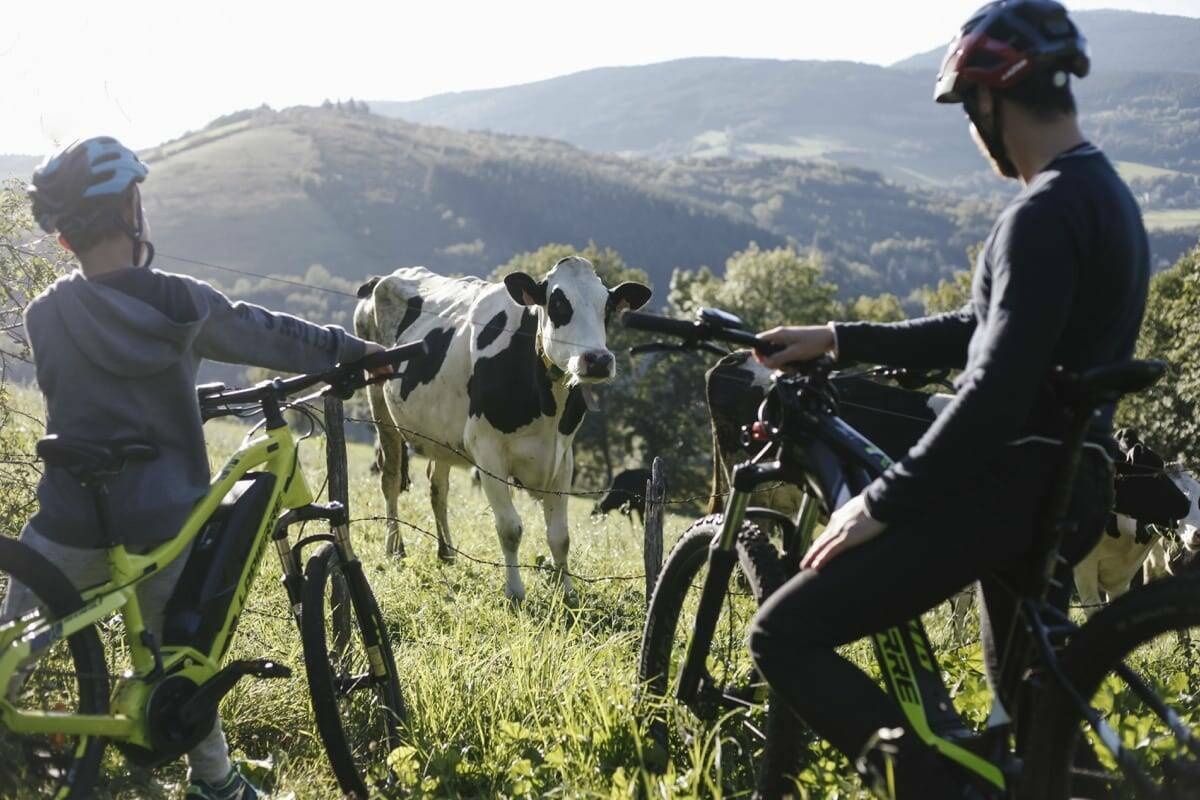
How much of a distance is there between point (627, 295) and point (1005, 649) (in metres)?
5.18

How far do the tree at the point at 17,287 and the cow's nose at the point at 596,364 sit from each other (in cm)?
327

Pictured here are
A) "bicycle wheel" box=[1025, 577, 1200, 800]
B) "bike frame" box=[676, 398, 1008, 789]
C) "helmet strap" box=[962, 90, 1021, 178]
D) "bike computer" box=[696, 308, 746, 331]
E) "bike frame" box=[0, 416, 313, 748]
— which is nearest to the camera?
"bicycle wheel" box=[1025, 577, 1200, 800]

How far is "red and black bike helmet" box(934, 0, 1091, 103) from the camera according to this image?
2.71 meters

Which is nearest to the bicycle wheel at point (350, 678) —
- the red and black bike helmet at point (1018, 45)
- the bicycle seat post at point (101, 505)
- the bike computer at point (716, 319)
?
the bicycle seat post at point (101, 505)

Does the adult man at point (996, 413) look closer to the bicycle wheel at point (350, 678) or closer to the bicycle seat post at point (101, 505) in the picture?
Answer: the bicycle wheel at point (350, 678)

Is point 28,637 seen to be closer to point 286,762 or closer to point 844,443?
point 286,762

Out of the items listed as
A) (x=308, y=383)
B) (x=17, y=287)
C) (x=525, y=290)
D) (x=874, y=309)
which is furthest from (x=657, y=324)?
(x=874, y=309)

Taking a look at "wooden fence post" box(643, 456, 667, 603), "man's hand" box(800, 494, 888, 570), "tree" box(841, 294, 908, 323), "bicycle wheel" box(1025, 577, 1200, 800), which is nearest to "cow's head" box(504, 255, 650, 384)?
"wooden fence post" box(643, 456, 667, 603)

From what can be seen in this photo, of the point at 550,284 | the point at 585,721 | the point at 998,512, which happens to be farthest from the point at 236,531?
the point at 550,284

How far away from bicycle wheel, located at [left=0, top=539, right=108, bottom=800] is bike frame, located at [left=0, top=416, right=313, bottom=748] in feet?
0.15

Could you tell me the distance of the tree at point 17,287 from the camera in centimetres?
580

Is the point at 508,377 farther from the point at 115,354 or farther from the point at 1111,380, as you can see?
the point at 1111,380

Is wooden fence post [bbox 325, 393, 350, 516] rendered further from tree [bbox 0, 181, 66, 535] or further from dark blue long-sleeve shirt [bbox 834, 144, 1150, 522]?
dark blue long-sleeve shirt [bbox 834, 144, 1150, 522]

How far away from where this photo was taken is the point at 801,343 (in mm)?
3473
